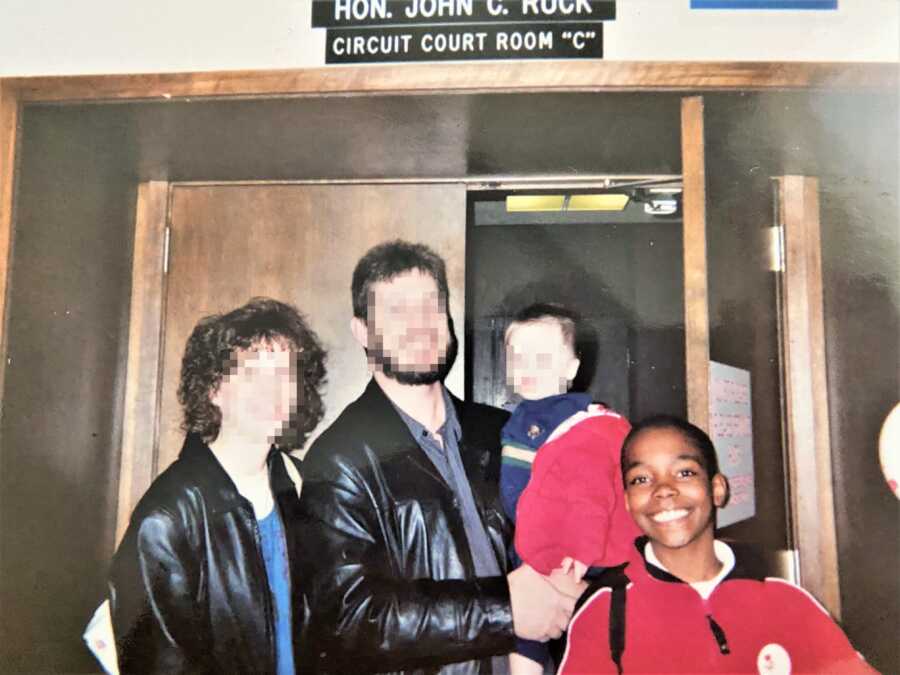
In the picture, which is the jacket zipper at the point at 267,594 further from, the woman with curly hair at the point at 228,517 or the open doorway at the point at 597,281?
the open doorway at the point at 597,281

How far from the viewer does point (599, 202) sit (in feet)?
3.45

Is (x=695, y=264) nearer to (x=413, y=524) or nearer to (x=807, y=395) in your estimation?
(x=807, y=395)

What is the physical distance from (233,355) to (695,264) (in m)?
0.66

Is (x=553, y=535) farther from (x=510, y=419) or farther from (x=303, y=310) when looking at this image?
(x=303, y=310)

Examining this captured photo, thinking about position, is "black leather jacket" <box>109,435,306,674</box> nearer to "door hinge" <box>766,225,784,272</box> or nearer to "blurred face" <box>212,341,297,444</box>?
"blurred face" <box>212,341,297,444</box>

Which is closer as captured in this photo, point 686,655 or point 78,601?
point 686,655

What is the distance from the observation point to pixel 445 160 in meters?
1.07

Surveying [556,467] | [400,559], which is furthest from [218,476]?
[556,467]

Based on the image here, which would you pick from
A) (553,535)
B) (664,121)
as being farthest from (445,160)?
(553,535)

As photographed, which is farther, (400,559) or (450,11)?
(450,11)

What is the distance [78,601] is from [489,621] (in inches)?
22.7

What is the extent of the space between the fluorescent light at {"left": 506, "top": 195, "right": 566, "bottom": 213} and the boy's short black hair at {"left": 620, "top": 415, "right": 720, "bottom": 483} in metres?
0.33

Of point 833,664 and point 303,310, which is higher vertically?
point 303,310

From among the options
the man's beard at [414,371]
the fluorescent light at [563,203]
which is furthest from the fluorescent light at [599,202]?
the man's beard at [414,371]
